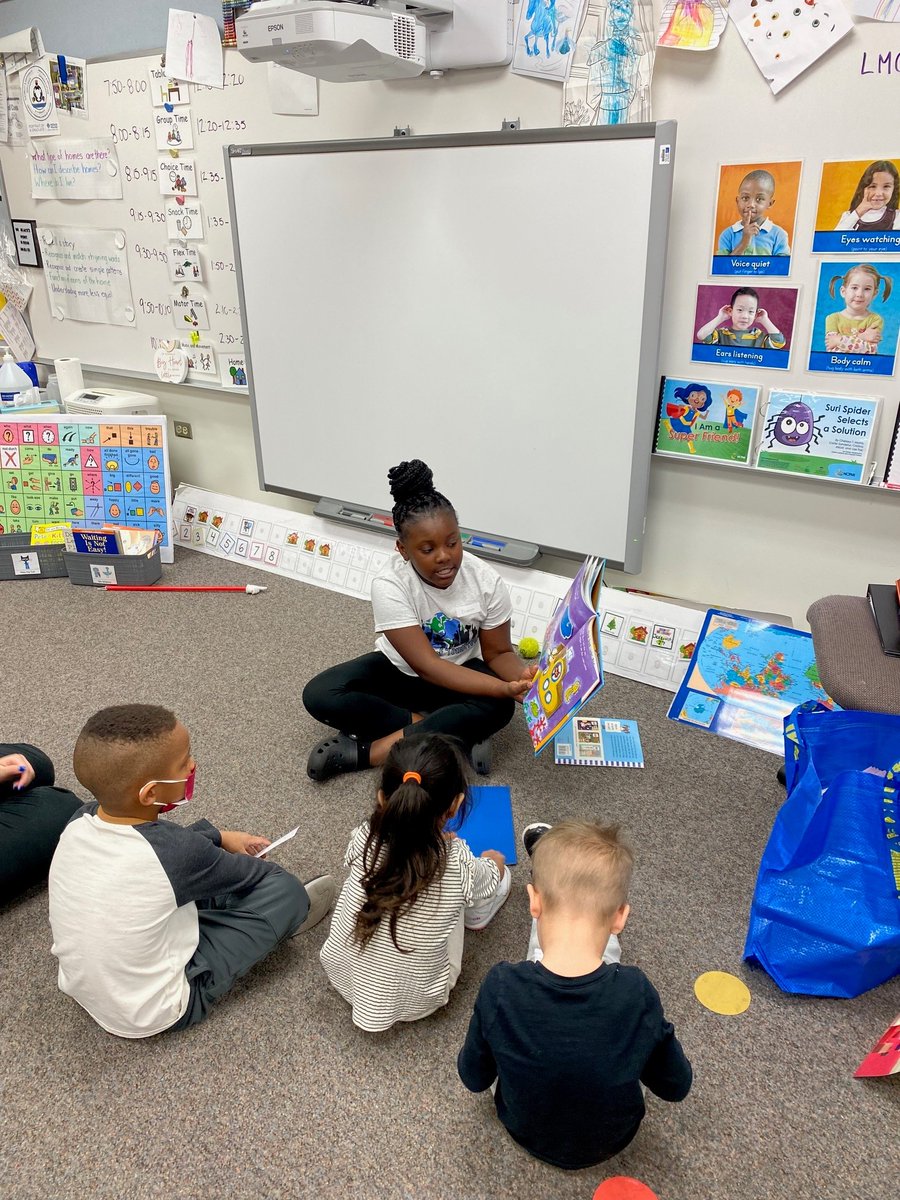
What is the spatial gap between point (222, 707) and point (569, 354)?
1.31m

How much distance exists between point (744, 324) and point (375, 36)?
1.11 m

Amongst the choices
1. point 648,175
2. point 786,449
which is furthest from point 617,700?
point 648,175

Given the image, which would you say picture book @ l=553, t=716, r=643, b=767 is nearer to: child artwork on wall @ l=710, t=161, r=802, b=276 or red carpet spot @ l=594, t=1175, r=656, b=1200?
red carpet spot @ l=594, t=1175, r=656, b=1200

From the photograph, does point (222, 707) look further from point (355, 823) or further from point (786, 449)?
point (786, 449)

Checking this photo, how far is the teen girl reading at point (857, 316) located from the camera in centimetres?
188

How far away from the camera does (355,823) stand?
1803 mm

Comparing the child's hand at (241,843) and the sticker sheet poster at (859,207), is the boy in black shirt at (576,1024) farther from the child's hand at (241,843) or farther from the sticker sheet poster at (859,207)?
the sticker sheet poster at (859,207)

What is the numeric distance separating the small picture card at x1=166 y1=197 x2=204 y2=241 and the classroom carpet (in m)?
1.90

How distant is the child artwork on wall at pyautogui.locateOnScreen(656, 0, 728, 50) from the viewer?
185cm

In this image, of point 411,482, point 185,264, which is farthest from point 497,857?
point 185,264

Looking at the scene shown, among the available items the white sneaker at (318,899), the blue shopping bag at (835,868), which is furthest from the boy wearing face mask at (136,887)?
the blue shopping bag at (835,868)

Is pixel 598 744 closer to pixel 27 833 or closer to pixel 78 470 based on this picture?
pixel 27 833

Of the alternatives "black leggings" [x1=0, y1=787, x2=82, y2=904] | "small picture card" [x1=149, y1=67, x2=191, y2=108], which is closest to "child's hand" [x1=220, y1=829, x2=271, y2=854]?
"black leggings" [x1=0, y1=787, x2=82, y2=904]

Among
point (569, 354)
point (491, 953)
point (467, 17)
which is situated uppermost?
point (467, 17)
